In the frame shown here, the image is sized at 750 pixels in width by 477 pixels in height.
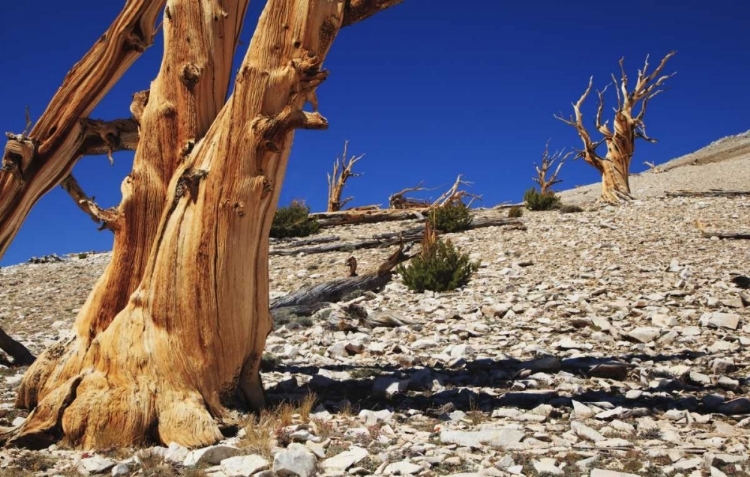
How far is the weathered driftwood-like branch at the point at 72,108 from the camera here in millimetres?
5148

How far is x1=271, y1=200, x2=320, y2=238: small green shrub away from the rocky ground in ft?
13.8

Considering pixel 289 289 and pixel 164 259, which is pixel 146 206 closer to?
pixel 164 259

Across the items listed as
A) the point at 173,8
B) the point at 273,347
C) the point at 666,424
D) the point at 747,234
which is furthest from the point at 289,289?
the point at 747,234

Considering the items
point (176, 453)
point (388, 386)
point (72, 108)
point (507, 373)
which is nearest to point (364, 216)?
point (507, 373)

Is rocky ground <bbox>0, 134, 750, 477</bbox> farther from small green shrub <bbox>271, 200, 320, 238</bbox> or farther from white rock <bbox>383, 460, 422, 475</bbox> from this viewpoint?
small green shrub <bbox>271, 200, 320, 238</bbox>

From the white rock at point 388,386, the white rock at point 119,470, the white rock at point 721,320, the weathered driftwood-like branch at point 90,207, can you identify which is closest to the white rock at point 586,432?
the white rock at point 388,386

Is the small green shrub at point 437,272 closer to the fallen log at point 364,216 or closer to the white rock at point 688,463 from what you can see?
the white rock at point 688,463

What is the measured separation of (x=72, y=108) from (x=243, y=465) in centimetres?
370

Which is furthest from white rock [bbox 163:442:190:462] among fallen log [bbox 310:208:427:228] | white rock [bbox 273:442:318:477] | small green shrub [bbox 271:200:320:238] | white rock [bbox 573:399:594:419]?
fallen log [bbox 310:208:427:228]

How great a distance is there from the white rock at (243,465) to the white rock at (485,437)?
3.46 feet

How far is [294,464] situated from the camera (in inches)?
112

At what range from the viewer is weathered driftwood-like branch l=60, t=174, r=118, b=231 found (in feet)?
14.3

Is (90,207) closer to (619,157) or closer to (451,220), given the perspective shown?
(451,220)

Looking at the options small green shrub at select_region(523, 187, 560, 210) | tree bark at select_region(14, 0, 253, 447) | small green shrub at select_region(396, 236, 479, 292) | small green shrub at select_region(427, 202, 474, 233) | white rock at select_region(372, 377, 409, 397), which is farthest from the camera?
small green shrub at select_region(523, 187, 560, 210)
